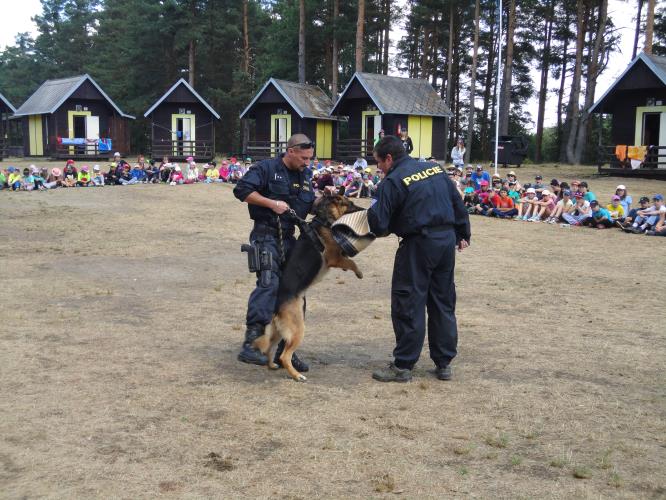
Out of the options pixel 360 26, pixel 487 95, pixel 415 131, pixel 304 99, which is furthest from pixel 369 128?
pixel 487 95

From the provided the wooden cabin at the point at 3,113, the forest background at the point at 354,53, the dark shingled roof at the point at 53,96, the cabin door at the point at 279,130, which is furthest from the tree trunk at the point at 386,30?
the wooden cabin at the point at 3,113

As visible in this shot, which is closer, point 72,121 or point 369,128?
point 369,128

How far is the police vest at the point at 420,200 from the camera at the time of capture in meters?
5.30

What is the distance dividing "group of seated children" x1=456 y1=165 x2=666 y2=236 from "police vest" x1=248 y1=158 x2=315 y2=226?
10.8 m

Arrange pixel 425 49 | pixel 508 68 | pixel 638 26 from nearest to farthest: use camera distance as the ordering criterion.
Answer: pixel 508 68 → pixel 638 26 → pixel 425 49

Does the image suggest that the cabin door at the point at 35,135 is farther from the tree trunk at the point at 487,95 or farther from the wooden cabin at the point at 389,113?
the tree trunk at the point at 487,95

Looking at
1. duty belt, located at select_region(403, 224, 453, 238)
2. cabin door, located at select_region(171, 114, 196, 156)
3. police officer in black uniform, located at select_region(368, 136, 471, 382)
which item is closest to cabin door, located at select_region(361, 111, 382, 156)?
cabin door, located at select_region(171, 114, 196, 156)

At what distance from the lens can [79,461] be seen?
389 centimetres

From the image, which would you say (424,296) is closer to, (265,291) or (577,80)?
(265,291)

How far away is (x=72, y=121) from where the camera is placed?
3856cm

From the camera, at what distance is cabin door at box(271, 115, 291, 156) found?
37.8 meters

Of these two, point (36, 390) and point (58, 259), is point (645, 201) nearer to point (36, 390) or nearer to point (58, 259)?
point (58, 259)

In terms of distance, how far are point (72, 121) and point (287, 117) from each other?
12.4 meters

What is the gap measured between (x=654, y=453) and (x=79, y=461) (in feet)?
11.2
